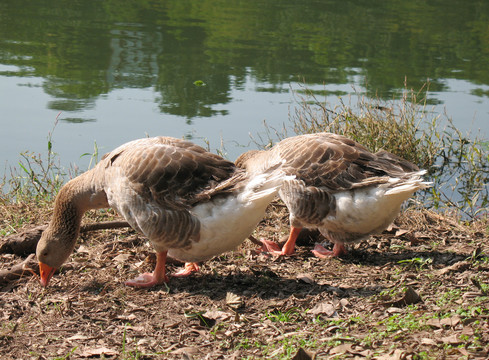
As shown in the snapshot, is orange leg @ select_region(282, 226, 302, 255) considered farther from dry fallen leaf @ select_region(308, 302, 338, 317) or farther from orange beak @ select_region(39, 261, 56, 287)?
orange beak @ select_region(39, 261, 56, 287)

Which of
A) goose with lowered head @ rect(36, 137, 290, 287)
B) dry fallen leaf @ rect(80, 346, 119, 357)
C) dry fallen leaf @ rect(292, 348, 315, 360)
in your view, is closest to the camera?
dry fallen leaf @ rect(292, 348, 315, 360)

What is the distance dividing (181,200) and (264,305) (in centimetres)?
111

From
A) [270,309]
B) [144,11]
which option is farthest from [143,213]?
[144,11]

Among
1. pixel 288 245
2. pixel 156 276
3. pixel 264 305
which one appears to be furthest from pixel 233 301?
pixel 288 245

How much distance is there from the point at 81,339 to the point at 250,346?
1.24m

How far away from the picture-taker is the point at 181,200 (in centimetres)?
500

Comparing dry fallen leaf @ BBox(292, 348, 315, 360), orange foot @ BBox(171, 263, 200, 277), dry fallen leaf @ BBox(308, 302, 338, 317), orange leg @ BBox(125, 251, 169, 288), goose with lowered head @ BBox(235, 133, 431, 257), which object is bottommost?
orange foot @ BBox(171, 263, 200, 277)

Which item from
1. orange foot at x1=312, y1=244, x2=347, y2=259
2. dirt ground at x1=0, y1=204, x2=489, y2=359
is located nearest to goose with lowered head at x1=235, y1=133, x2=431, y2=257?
orange foot at x1=312, y1=244, x2=347, y2=259

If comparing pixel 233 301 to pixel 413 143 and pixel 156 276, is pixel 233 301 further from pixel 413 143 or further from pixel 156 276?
pixel 413 143

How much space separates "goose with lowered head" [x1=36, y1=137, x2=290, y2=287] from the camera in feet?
16.2

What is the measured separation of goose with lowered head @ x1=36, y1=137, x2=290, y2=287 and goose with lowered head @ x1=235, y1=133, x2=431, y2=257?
798 mm

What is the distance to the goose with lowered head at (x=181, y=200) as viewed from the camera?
4941 mm

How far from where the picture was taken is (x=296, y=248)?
6.39 m

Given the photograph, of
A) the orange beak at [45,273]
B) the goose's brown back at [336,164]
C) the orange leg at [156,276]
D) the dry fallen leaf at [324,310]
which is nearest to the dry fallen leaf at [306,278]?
the dry fallen leaf at [324,310]
